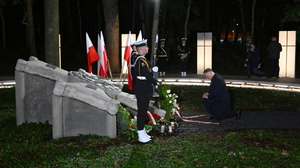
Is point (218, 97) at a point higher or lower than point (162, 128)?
higher

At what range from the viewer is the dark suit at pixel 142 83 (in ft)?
29.1

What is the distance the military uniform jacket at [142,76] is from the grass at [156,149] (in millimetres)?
1008

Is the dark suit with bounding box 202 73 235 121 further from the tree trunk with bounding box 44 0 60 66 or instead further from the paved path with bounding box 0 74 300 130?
the tree trunk with bounding box 44 0 60 66

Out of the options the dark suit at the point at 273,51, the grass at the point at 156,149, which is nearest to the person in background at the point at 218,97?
the grass at the point at 156,149

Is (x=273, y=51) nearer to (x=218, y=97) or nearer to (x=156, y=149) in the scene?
(x=218, y=97)

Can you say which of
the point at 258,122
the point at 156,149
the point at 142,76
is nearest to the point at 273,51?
the point at 258,122

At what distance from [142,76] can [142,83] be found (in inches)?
5.1

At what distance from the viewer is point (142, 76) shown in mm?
8859

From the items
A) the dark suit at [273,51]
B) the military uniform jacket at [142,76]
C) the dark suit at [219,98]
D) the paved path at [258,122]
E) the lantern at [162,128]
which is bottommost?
the paved path at [258,122]

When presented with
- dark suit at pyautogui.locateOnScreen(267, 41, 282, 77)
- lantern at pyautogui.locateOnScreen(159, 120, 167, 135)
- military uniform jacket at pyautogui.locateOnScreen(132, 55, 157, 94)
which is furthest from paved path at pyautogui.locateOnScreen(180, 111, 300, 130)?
dark suit at pyautogui.locateOnScreen(267, 41, 282, 77)

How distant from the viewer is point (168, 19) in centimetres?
4538

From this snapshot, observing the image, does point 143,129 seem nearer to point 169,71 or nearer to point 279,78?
point 279,78

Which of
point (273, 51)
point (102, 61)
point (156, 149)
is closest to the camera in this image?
point (156, 149)

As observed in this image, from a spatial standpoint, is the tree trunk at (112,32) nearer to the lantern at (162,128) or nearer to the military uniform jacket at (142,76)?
the lantern at (162,128)
